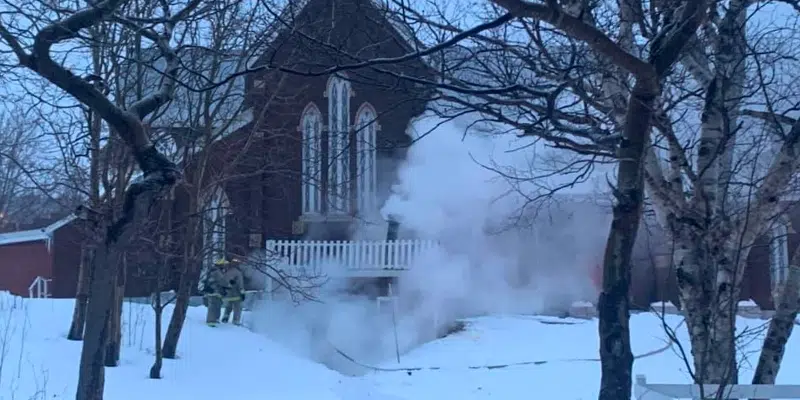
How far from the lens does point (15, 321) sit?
453 inches

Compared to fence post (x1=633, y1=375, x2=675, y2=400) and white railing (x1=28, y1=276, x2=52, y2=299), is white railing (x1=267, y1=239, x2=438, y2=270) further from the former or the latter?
fence post (x1=633, y1=375, x2=675, y2=400)

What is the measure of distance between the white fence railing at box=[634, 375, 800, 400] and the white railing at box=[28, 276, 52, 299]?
64.9 feet

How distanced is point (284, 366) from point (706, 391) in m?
8.56

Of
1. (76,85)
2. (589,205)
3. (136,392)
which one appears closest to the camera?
(76,85)

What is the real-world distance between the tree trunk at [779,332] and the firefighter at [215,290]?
32.4 feet

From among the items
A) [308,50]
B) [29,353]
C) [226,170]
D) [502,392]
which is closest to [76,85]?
[308,50]

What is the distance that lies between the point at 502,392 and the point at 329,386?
7.82ft

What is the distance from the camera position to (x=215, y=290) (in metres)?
14.6

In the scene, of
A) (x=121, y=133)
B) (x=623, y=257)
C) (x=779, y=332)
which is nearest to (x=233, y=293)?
(x=121, y=133)

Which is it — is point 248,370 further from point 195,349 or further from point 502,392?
point 502,392

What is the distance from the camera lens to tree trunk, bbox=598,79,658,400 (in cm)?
496

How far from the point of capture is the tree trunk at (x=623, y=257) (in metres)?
4.96

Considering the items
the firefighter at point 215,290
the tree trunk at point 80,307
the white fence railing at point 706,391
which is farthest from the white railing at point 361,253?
the white fence railing at point 706,391

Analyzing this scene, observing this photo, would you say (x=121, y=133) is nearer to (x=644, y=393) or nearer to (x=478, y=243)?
(x=644, y=393)
